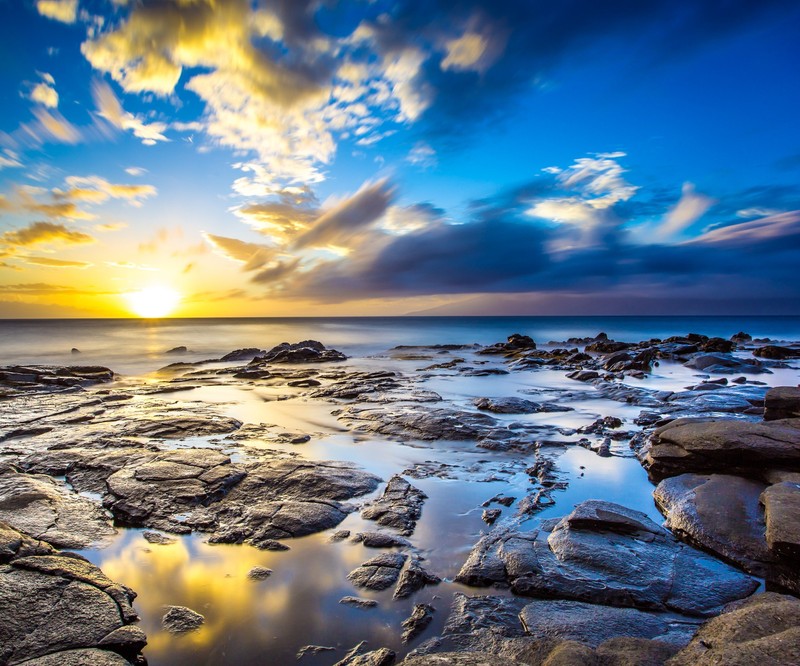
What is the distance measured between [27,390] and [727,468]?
20.0 metres

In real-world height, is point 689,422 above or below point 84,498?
above

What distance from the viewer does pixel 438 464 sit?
26.3ft

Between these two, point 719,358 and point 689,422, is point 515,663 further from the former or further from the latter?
point 719,358

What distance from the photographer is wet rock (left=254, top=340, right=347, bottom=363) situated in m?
27.2

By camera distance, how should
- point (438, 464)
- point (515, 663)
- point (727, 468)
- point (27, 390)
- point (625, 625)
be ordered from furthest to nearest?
point (27, 390)
point (438, 464)
point (727, 468)
point (625, 625)
point (515, 663)

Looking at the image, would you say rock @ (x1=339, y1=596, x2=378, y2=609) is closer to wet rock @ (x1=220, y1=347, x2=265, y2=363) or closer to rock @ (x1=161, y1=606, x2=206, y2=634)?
rock @ (x1=161, y1=606, x2=206, y2=634)

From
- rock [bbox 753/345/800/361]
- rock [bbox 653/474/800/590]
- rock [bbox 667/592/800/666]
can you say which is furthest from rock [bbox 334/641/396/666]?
rock [bbox 753/345/800/361]

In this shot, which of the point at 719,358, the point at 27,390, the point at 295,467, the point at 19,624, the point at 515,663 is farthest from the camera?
the point at 719,358

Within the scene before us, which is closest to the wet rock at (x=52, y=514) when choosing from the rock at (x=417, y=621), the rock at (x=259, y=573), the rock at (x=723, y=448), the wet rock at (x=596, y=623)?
the rock at (x=259, y=573)

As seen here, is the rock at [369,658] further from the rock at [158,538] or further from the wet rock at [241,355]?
the wet rock at [241,355]

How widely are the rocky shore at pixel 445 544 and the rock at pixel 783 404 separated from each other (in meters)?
0.03

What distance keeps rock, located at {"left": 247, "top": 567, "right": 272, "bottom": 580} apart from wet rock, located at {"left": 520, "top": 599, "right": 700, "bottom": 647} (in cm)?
254

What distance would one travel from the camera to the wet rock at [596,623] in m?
3.49

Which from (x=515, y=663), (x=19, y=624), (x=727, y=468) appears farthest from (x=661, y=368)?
(x=19, y=624)
